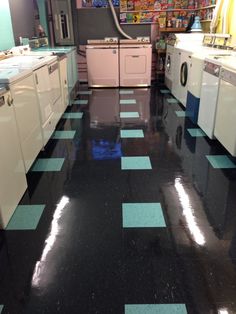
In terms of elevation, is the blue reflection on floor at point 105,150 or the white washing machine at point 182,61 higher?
the white washing machine at point 182,61

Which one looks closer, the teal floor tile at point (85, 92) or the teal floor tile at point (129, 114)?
the teal floor tile at point (129, 114)

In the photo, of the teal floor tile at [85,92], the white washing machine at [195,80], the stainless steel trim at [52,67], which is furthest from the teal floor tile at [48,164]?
the teal floor tile at [85,92]

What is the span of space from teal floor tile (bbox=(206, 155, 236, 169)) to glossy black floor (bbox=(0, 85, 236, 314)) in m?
0.07

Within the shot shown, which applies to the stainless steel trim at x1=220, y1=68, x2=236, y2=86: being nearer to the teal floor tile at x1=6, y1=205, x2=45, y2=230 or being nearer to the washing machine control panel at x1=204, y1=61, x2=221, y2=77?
the washing machine control panel at x1=204, y1=61, x2=221, y2=77

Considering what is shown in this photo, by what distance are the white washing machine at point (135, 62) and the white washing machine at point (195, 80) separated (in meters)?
2.13

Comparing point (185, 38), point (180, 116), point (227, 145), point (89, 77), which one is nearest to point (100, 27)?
point (89, 77)

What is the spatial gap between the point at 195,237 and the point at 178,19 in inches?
213

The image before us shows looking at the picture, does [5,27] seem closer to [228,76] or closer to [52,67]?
[52,67]

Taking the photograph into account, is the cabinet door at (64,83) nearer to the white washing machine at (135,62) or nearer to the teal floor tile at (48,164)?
the teal floor tile at (48,164)

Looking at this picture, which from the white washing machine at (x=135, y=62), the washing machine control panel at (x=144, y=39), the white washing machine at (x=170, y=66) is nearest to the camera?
the white washing machine at (x=170, y=66)

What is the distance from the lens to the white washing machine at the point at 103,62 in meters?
5.56

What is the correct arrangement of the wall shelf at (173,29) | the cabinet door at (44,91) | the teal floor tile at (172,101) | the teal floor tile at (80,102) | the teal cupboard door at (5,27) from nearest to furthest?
the cabinet door at (44,91)
the teal cupboard door at (5,27)
the teal floor tile at (172,101)
the teal floor tile at (80,102)
the wall shelf at (173,29)

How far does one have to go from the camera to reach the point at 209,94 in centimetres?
293

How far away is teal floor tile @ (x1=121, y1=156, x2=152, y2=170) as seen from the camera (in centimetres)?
252
